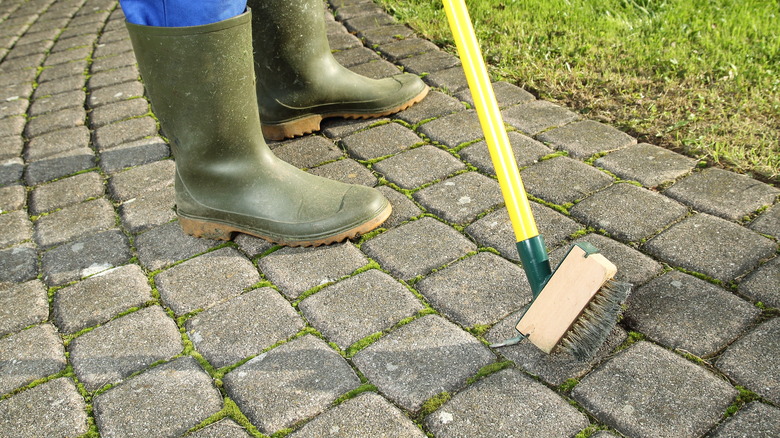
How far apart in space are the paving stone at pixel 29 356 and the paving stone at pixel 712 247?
65.3 inches

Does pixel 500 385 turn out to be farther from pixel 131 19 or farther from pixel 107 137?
pixel 107 137

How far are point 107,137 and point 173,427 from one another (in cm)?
184

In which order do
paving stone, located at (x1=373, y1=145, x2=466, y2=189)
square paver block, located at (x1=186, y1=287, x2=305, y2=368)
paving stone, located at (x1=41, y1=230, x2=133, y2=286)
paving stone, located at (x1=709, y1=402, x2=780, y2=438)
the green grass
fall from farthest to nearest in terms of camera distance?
the green grass → paving stone, located at (x1=373, y1=145, x2=466, y2=189) → paving stone, located at (x1=41, y1=230, x2=133, y2=286) → square paver block, located at (x1=186, y1=287, x2=305, y2=368) → paving stone, located at (x1=709, y1=402, x2=780, y2=438)

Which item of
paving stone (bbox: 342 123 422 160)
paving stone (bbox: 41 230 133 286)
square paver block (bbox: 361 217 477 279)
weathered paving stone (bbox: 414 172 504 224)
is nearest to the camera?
square paver block (bbox: 361 217 477 279)

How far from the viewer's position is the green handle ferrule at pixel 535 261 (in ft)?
5.65

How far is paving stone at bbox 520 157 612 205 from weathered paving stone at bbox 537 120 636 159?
10 centimetres

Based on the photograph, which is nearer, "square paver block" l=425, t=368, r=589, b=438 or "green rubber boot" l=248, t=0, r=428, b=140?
"square paver block" l=425, t=368, r=589, b=438

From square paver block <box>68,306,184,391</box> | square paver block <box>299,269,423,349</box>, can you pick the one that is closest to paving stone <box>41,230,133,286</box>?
square paver block <box>68,306,184,391</box>

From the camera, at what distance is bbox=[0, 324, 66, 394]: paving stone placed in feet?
5.95

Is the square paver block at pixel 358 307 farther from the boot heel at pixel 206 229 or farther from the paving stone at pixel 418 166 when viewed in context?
the paving stone at pixel 418 166

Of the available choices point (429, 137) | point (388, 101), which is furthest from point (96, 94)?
point (429, 137)

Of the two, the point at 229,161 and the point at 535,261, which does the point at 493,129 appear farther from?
the point at 229,161

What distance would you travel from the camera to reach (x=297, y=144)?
2898 millimetres

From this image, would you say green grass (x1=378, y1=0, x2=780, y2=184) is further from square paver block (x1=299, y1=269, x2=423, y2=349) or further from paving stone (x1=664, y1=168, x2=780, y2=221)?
square paver block (x1=299, y1=269, x2=423, y2=349)
